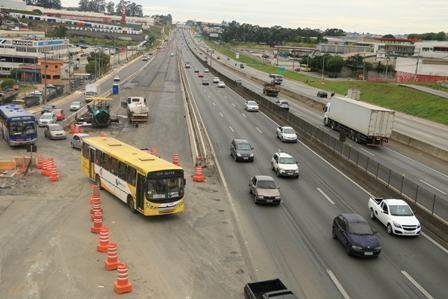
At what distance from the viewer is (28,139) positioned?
43.7 m

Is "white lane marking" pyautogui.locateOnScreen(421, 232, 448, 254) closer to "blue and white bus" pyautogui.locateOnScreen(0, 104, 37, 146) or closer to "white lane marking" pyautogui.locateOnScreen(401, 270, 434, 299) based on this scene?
"white lane marking" pyautogui.locateOnScreen(401, 270, 434, 299)

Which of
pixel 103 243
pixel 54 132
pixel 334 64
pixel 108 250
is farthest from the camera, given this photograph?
pixel 334 64

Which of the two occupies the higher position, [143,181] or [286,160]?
[143,181]

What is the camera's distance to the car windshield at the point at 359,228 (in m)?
22.7

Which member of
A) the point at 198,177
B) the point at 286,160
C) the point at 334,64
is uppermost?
the point at 334,64

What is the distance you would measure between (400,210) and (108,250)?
551 inches

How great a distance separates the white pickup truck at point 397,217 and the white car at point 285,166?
29.8 ft

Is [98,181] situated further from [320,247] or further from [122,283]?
[122,283]

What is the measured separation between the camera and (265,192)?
29.6 meters

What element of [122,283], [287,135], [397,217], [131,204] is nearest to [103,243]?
[122,283]

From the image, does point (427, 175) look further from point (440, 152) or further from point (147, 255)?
point (147, 255)

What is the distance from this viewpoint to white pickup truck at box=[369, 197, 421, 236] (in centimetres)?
2503

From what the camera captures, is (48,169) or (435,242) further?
(48,169)

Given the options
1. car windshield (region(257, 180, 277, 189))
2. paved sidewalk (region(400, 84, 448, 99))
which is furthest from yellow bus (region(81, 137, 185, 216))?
paved sidewalk (region(400, 84, 448, 99))
